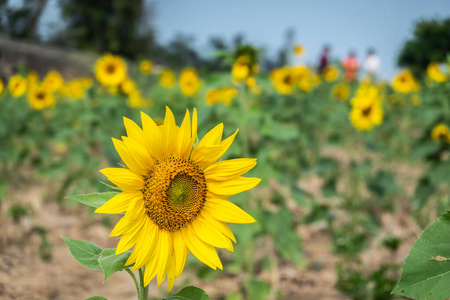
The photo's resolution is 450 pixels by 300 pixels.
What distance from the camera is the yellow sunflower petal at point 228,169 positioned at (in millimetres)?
902

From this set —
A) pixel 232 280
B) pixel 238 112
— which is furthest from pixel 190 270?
pixel 238 112

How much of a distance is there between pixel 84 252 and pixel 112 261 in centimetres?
7

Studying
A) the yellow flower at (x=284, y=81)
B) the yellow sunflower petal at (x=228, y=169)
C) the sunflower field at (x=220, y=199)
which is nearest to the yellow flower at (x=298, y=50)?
the sunflower field at (x=220, y=199)

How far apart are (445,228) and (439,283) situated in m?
0.11

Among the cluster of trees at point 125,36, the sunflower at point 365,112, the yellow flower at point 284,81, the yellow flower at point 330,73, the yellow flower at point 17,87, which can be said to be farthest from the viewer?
the cluster of trees at point 125,36

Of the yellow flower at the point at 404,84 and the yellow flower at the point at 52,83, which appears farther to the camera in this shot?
the yellow flower at the point at 404,84

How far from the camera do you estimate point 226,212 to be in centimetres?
91

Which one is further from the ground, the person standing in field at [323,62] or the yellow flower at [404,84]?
the person standing in field at [323,62]

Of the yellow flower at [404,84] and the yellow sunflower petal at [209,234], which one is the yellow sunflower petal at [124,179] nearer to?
the yellow sunflower petal at [209,234]

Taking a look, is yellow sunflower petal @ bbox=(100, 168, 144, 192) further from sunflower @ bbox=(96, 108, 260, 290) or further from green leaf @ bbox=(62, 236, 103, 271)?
green leaf @ bbox=(62, 236, 103, 271)

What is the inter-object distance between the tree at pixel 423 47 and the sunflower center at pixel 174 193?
762 cm

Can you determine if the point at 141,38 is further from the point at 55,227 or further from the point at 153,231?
the point at 153,231

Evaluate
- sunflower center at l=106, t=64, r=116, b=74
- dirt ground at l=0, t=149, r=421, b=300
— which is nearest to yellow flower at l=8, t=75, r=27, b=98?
sunflower center at l=106, t=64, r=116, b=74

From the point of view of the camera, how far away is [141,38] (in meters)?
19.1
